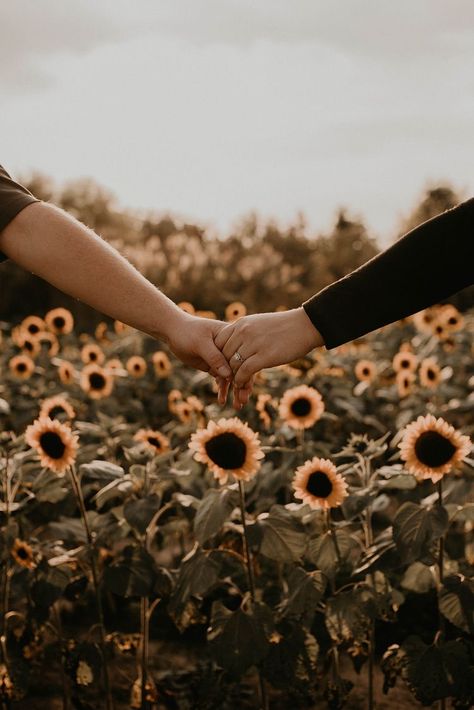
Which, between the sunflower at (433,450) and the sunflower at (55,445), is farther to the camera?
the sunflower at (55,445)

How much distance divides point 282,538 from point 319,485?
0.62 feet

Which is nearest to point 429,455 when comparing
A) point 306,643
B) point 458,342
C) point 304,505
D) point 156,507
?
point 304,505

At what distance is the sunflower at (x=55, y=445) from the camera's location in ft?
8.54

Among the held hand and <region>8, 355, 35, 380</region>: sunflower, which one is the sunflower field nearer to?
the held hand

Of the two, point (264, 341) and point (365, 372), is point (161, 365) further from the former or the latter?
point (264, 341)

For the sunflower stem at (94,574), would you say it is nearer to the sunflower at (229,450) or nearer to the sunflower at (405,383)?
the sunflower at (229,450)

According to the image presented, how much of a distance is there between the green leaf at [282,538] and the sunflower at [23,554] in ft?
2.53

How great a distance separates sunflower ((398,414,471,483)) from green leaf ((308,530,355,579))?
265 mm

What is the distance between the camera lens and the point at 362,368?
16.6 ft

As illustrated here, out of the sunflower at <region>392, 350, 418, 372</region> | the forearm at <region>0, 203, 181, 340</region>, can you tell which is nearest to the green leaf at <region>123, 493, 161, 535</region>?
the forearm at <region>0, 203, 181, 340</region>

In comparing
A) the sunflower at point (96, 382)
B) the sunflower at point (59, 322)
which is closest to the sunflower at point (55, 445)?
the sunflower at point (96, 382)

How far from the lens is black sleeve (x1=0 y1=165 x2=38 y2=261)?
2385 mm

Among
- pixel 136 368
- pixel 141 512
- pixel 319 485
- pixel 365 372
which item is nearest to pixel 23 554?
pixel 141 512

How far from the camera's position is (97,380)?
475 centimetres
